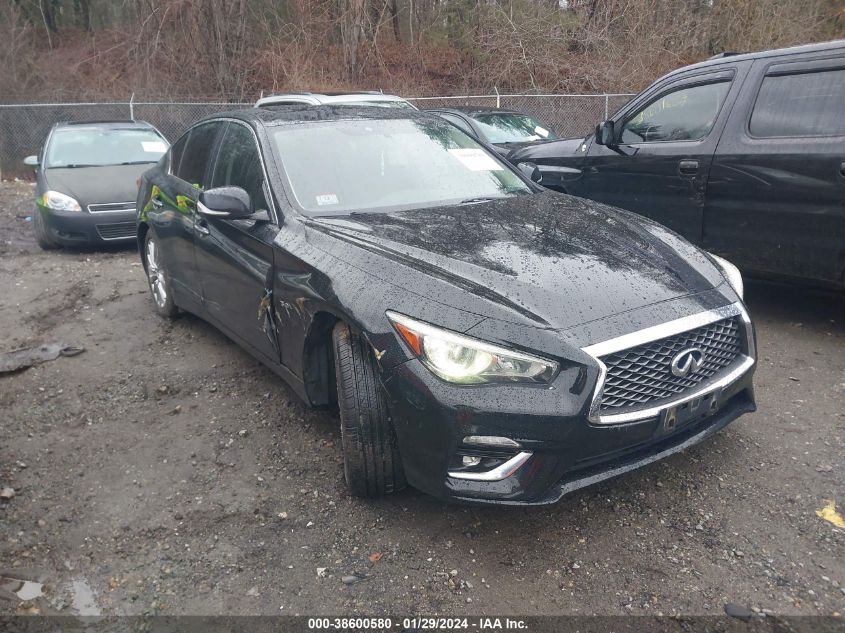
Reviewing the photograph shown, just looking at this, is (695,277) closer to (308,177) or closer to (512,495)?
(512,495)

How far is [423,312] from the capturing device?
264 centimetres

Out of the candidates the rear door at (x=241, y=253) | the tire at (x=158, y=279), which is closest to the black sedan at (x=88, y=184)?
the tire at (x=158, y=279)

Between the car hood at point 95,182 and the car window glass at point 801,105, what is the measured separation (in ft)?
22.3

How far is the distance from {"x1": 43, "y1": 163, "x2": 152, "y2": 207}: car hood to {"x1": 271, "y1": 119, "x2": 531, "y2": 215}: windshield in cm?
518

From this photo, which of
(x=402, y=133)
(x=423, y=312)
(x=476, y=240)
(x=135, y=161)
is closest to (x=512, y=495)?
(x=423, y=312)

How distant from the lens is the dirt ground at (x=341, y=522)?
255 centimetres

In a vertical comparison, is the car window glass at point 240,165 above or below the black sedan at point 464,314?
above

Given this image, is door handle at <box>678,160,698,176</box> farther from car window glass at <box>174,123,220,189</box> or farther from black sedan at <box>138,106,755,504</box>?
car window glass at <box>174,123,220,189</box>

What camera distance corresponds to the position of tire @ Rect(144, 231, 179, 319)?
18.0ft

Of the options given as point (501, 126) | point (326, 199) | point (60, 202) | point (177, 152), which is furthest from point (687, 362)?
point (60, 202)

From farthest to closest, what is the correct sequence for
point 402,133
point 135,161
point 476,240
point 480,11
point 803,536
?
point 480,11 → point 135,161 → point 402,133 → point 476,240 → point 803,536

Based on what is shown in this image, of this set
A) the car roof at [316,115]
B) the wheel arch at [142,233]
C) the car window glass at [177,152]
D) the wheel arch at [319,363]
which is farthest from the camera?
the wheel arch at [142,233]

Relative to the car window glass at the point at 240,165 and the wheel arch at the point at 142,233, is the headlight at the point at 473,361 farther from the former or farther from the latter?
the wheel arch at the point at 142,233

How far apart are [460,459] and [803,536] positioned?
1426 millimetres
